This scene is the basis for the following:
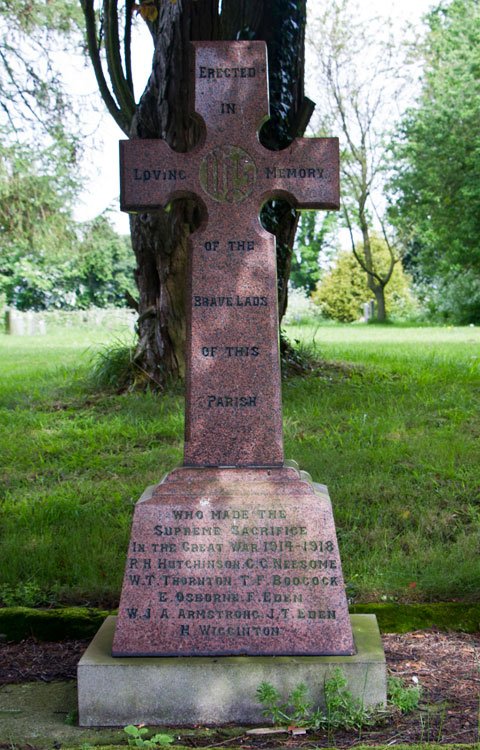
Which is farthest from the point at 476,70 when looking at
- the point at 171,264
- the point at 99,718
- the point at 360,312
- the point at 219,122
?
the point at 99,718

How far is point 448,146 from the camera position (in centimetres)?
2369

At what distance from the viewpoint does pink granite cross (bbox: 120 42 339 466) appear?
10.9 feet

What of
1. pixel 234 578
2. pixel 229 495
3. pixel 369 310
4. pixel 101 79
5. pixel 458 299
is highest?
pixel 101 79

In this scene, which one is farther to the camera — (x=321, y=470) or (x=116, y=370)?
(x=116, y=370)

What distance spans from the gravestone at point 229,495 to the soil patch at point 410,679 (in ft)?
0.62

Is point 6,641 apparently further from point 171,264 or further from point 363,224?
point 363,224

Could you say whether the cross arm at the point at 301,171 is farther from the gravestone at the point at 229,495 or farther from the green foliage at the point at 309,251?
the green foliage at the point at 309,251

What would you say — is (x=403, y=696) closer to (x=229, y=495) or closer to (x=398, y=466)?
(x=229, y=495)

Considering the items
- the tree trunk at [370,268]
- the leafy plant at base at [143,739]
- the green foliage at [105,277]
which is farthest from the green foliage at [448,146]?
the leafy plant at base at [143,739]

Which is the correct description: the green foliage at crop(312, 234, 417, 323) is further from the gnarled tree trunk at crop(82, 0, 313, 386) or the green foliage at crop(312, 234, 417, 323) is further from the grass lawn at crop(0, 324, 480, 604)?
the gnarled tree trunk at crop(82, 0, 313, 386)

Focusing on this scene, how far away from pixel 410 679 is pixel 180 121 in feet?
19.1

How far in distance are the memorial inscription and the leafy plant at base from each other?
354mm

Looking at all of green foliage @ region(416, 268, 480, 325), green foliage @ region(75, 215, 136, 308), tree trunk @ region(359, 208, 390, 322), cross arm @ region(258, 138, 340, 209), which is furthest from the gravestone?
green foliage @ region(75, 215, 136, 308)

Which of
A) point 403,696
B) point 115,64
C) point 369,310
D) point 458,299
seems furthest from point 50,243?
point 403,696
